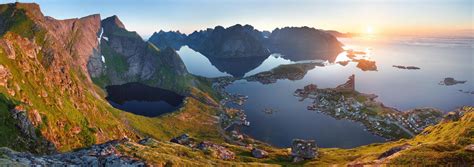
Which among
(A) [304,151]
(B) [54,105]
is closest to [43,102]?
(B) [54,105]

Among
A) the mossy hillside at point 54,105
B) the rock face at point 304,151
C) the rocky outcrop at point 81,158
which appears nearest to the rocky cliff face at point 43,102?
the mossy hillside at point 54,105

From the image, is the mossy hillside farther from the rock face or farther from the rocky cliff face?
the rock face

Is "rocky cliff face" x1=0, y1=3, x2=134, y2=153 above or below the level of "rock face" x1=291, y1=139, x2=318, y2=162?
above

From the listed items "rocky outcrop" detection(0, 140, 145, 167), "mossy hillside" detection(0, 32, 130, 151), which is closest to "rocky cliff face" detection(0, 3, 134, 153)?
"mossy hillside" detection(0, 32, 130, 151)

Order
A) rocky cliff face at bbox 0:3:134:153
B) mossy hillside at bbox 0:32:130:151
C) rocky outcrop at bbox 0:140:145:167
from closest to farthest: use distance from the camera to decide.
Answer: rocky outcrop at bbox 0:140:145:167, rocky cliff face at bbox 0:3:134:153, mossy hillside at bbox 0:32:130:151

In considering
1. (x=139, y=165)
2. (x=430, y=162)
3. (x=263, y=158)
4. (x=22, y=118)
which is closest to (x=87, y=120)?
(x=22, y=118)

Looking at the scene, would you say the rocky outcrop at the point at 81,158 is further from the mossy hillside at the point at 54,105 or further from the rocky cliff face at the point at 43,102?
the mossy hillside at the point at 54,105

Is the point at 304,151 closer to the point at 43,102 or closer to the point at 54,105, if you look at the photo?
the point at 54,105

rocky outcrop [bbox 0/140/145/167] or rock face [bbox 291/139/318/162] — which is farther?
rock face [bbox 291/139/318/162]

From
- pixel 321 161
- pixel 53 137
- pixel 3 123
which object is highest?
pixel 3 123

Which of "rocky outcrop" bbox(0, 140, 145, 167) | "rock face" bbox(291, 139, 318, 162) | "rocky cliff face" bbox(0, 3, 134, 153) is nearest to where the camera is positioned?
"rocky outcrop" bbox(0, 140, 145, 167)

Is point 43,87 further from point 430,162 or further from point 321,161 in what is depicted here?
point 430,162
